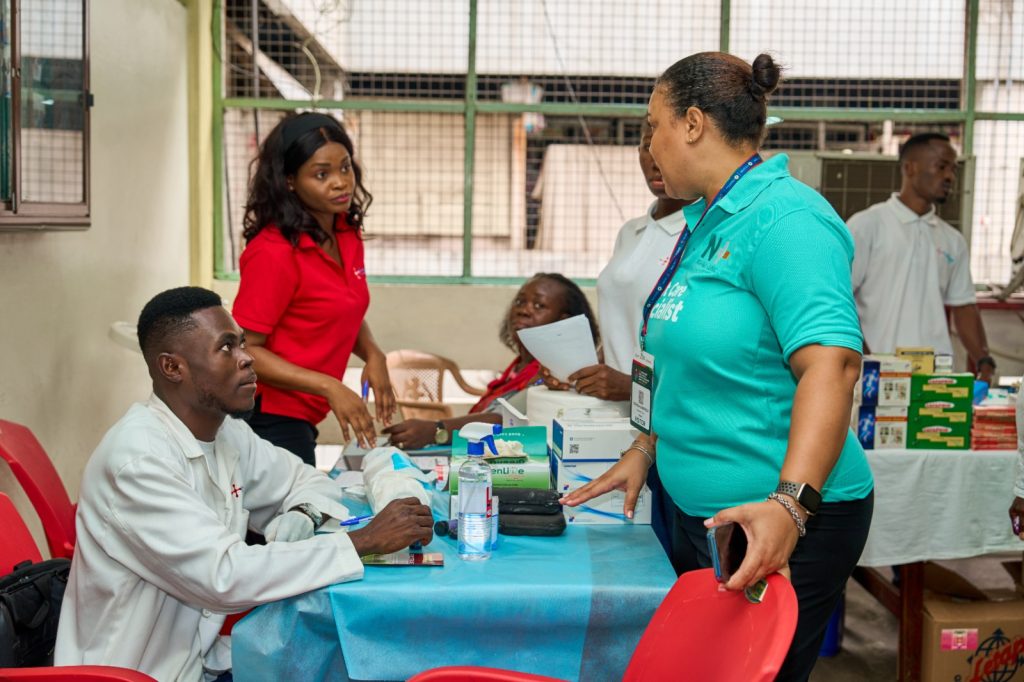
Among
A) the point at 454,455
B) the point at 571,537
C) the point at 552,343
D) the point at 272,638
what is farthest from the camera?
the point at 552,343

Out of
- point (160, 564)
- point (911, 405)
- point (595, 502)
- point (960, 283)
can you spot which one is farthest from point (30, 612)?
point (960, 283)

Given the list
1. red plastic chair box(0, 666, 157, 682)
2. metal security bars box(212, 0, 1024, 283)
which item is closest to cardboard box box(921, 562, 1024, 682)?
red plastic chair box(0, 666, 157, 682)

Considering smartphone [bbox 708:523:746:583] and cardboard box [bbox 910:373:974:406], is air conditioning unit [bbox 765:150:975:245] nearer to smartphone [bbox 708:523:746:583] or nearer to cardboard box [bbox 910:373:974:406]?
cardboard box [bbox 910:373:974:406]

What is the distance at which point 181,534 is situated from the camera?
6.17 feet

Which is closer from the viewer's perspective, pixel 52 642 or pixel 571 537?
pixel 52 642

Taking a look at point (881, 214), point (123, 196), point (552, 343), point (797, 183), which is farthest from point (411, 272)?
point (797, 183)

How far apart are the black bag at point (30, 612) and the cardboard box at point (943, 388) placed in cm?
252

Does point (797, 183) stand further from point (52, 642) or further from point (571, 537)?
point (52, 642)

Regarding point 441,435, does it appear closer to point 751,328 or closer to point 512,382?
point 512,382

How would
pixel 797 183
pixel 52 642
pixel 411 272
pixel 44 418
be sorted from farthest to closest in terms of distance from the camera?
pixel 411 272 → pixel 44 418 → pixel 52 642 → pixel 797 183

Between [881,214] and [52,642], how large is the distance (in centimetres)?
388

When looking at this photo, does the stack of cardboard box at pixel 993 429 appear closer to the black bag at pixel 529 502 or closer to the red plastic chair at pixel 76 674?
the black bag at pixel 529 502

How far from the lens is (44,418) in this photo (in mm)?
3662

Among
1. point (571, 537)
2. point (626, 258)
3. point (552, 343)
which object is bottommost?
point (571, 537)
